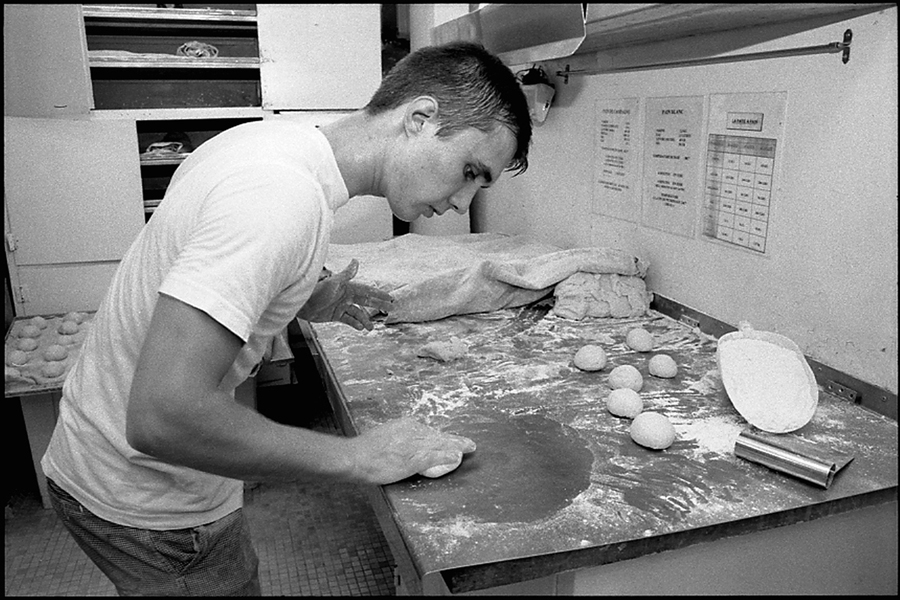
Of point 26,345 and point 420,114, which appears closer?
point 420,114

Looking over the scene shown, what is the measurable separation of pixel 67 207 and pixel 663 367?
236 centimetres

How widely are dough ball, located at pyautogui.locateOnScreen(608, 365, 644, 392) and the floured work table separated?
3 cm

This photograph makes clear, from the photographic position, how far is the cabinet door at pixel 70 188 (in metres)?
2.49

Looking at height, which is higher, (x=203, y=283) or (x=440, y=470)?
(x=203, y=283)

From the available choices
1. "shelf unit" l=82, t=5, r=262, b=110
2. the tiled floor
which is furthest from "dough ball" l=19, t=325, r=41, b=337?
"shelf unit" l=82, t=5, r=262, b=110

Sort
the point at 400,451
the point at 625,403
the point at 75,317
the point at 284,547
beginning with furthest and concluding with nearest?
the point at 75,317 < the point at 284,547 < the point at 625,403 < the point at 400,451

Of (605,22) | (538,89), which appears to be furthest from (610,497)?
(538,89)

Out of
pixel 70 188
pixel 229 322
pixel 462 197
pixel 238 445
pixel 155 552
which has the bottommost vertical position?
pixel 155 552

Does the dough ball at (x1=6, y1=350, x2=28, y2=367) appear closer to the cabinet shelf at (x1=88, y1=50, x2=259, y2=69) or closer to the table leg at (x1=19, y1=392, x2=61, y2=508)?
the table leg at (x1=19, y1=392, x2=61, y2=508)

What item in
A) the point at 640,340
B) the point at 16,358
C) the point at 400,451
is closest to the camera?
the point at 400,451

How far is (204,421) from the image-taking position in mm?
751

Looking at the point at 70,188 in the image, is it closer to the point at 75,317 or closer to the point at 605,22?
the point at 75,317

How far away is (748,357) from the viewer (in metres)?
1.36

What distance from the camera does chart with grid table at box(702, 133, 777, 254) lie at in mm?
1530
